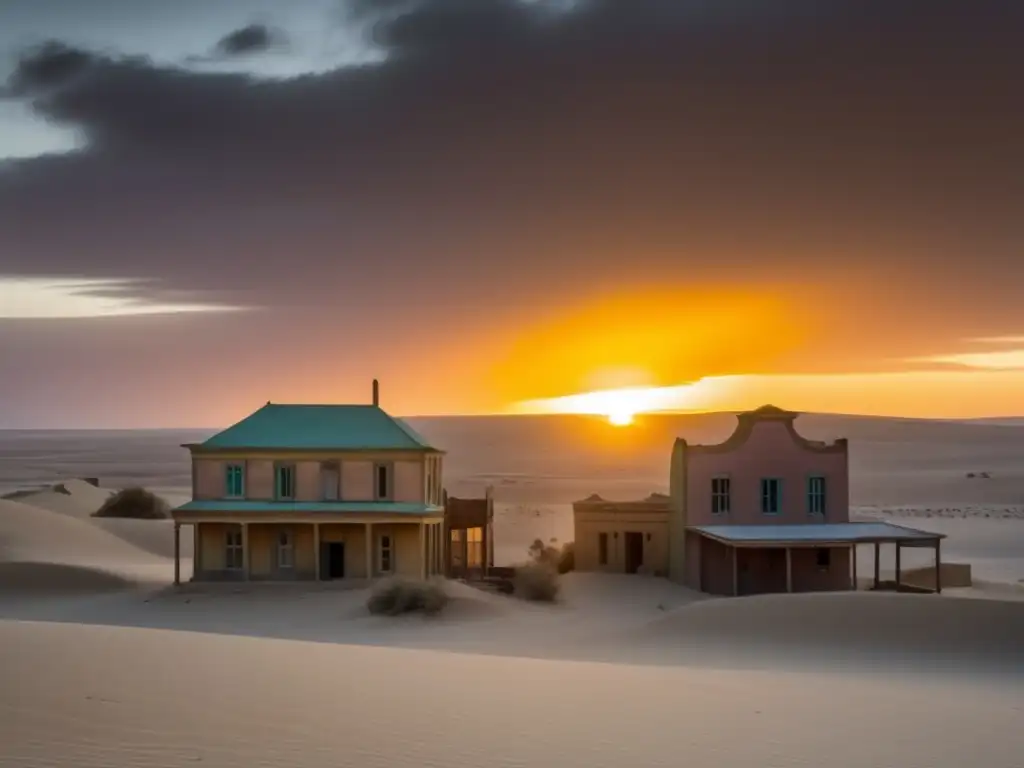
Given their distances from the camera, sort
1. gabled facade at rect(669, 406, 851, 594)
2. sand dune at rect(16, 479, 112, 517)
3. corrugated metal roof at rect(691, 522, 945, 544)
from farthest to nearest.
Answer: sand dune at rect(16, 479, 112, 517) < gabled facade at rect(669, 406, 851, 594) < corrugated metal roof at rect(691, 522, 945, 544)

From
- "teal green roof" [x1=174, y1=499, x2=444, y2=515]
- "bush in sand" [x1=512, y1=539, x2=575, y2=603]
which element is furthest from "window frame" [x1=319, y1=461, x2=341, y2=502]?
"bush in sand" [x1=512, y1=539, x2=575, y2=603]

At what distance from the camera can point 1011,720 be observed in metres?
18.3

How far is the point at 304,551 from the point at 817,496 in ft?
52.7

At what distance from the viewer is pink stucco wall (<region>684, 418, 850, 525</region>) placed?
4228 cm

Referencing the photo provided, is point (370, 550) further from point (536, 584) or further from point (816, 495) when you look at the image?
point (816, 495)

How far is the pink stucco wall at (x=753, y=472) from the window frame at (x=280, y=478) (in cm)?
1215

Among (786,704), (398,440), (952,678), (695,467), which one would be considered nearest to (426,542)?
(398,440)

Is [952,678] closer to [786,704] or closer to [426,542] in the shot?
[786,704]

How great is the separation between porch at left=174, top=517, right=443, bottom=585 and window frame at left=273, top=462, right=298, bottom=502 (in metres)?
0.86

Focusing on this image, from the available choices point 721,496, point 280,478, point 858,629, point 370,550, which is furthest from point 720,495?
point 280,478

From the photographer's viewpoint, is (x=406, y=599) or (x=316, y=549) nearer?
(x=406, y=599)

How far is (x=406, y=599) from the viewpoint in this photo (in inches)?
1374

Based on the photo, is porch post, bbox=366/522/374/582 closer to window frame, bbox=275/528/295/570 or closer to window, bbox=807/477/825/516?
window frame, bbox=275/528/295/570

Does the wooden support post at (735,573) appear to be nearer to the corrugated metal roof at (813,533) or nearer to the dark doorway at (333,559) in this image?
the corrugated metal roof at (813,533)
